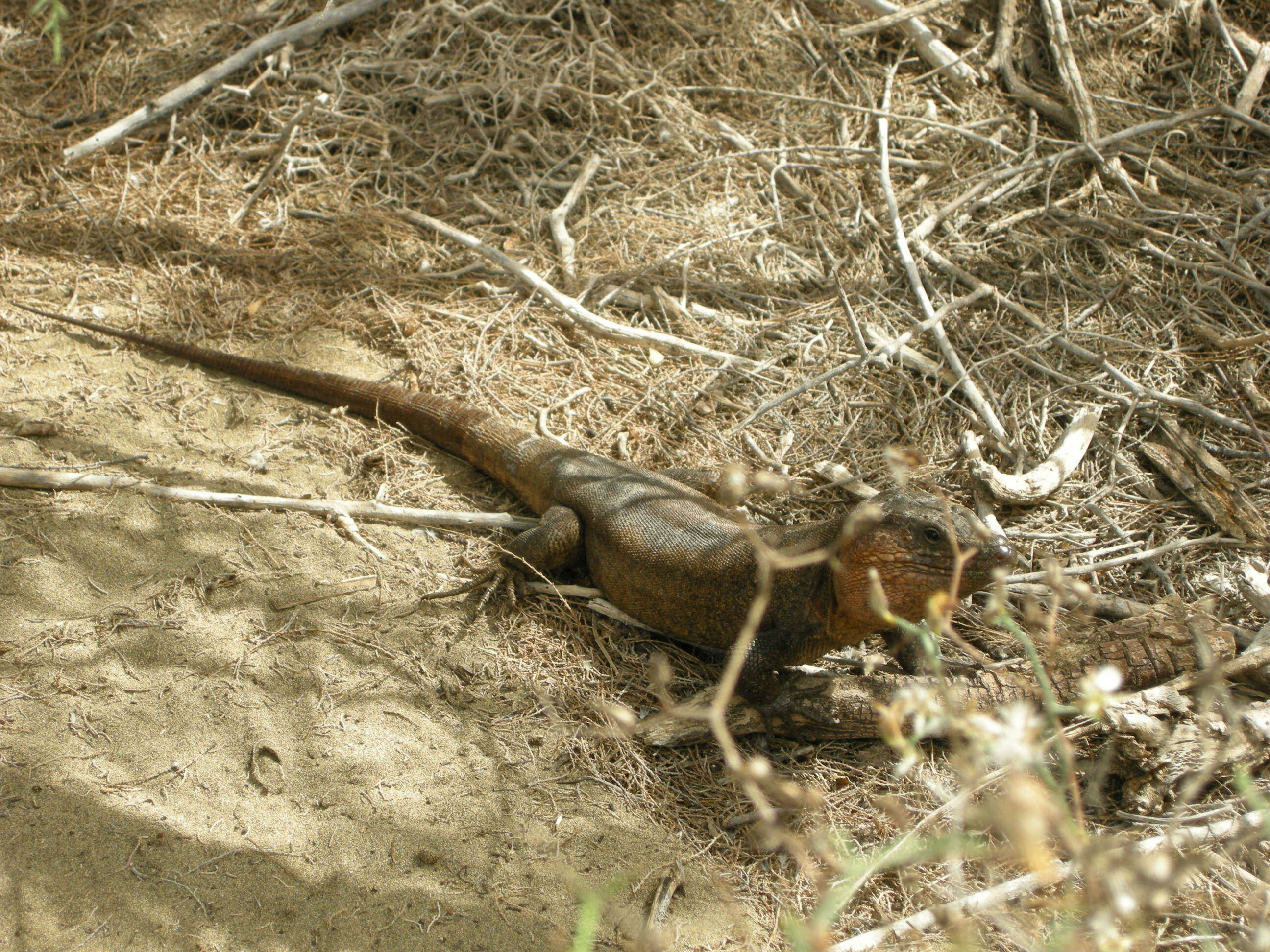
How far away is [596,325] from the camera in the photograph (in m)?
5.35

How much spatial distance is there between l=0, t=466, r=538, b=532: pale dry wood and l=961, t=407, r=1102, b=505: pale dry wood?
2.18m

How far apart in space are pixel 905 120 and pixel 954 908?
5133 mm

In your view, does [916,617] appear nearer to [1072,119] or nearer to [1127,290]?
[1127,290]

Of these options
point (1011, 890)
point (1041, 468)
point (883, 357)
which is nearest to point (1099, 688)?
point (1011, 890)

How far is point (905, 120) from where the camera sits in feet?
19.8

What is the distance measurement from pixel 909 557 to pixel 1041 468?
4.45ft

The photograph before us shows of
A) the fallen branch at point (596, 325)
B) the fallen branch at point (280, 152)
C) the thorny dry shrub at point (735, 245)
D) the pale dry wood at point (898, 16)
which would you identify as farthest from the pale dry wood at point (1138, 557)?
the fallen branch at point (280, 152)

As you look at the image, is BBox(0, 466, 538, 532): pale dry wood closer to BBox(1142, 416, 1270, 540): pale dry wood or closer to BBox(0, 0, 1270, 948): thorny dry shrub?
BBox(0, 0, 1270, 948): thorny dry shrub

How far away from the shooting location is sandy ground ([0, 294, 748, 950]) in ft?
9.41

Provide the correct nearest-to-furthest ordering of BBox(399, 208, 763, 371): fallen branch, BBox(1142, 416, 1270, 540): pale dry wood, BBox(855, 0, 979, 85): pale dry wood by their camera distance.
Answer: BBox(1142, 416, 1270, 540): pale dry wood → BBox(399, 208, 763, 371): fallen branch → BBox(855, 0, 979, 85): pale dry wood

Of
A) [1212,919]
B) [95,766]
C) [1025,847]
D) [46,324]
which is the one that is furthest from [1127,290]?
[46,324]

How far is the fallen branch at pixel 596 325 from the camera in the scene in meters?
5.21

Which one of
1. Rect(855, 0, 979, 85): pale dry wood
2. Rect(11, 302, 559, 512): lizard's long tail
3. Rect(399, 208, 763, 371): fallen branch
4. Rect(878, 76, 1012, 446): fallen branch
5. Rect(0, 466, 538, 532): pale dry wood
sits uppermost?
Rect(855, 0, 979, 85): pale dry wood

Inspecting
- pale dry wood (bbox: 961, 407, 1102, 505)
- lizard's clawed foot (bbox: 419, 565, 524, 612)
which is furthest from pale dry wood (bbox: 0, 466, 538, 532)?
pale dry wood (bbox: 961, 407, 1102, 505)
